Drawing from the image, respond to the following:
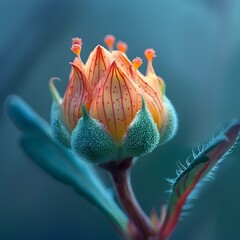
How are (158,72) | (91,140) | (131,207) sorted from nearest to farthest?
(91,140), (131,207), (158,72)

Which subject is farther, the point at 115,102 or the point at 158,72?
the point at 158,72

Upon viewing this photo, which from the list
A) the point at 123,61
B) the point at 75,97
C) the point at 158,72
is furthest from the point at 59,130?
the point at 158,72

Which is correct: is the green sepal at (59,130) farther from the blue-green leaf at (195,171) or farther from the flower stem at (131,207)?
the blue-green leaf at (195,171)

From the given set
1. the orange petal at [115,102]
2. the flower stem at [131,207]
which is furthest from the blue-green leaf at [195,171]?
the orange petal at [115,102]

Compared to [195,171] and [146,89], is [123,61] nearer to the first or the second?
[146,89]

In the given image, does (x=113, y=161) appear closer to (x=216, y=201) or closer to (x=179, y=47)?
(x=216, y=201)
